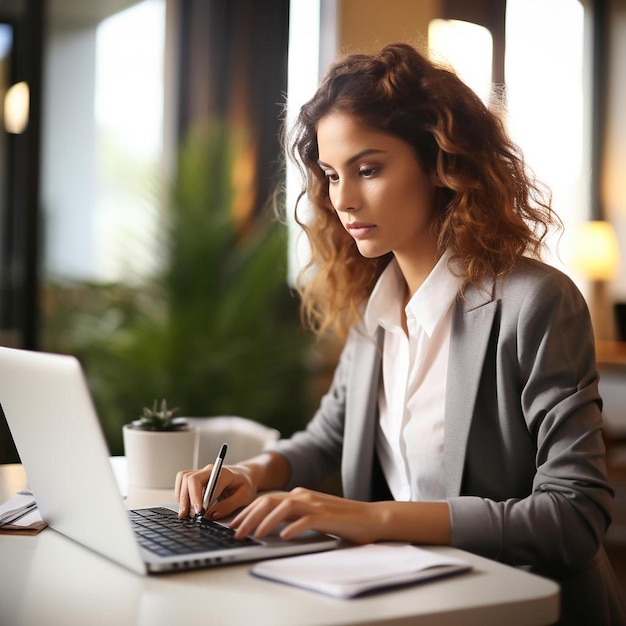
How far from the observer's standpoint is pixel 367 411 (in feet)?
5.44

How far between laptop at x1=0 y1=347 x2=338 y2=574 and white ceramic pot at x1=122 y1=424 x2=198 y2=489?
12.5 inches

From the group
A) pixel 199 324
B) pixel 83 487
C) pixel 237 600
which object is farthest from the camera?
pixel 199 324

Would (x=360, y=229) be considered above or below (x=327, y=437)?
above

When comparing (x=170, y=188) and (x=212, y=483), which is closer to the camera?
(x=212, y=483)

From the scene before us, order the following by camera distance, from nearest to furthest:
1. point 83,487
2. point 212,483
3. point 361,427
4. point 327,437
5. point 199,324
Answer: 1. point 83,487
2. point 212,483
3. point 361,427
4. point 327,437
5. point 199,324

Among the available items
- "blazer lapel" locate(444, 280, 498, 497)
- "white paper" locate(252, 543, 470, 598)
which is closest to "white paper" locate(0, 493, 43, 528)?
"white paper" locate(252, 543, 470, 598)

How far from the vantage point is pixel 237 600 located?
0.91 meters

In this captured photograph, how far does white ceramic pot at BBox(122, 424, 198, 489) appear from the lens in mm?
1562

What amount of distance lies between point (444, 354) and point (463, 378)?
12cm

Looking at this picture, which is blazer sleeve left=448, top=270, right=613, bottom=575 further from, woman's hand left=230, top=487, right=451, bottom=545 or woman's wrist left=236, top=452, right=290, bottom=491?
woman's wrist left=236, top=452, right=290, bottom=491

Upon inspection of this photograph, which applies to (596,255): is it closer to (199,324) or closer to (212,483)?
(199,324)

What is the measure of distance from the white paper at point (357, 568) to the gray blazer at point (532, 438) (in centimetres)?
15

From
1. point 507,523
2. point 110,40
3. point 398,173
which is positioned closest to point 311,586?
point 507,523

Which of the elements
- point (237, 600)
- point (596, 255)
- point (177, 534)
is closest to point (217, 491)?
point (177, 534)
